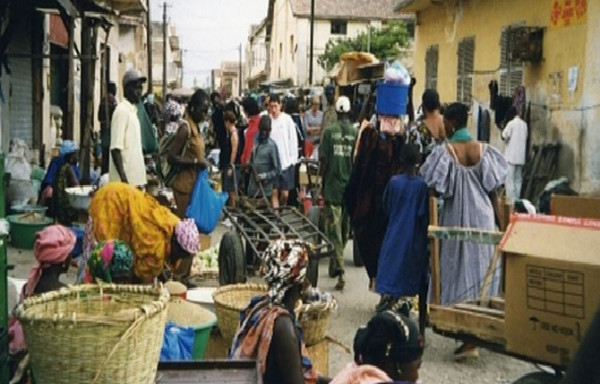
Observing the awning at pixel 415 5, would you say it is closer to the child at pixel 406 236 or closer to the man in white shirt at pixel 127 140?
the man in white shirt at pixel 127 140

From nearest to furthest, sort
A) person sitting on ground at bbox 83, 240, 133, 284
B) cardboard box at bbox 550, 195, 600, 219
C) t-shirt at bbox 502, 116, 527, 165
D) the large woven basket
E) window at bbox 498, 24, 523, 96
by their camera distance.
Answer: the large woven basket, cardboard box at bbox 550, 195, 600, 219, person sitting on ground at bbox 83, 240, 133, 284, t-shirt at bbox 502, 116, 527, 165, window at bbox 498, 24, 523, 96

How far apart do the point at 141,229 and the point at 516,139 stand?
976 centimetres

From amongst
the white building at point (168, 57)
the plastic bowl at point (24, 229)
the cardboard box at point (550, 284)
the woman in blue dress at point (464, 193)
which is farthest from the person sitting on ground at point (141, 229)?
the white building at point (168, 57)

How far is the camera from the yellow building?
41.2 ft

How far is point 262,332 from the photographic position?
3736 mm

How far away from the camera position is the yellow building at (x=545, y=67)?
41.2ft

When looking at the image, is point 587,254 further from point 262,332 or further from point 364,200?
point 364,200

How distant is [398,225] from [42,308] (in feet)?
12.9

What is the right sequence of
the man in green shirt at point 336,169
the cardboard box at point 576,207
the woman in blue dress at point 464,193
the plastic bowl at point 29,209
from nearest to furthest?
1. the cardboard box at point 576,207
2. the woman in blue dress at point 464,193
3. the man in green shirt at point 336,169
4. the plastic bowl at point 29,209

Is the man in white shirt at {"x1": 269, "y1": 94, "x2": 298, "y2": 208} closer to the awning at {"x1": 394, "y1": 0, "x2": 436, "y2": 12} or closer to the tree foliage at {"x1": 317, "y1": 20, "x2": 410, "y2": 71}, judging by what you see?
the awning at {"x1": 394, "y1": 0, "x2": 436, "y2": 12}

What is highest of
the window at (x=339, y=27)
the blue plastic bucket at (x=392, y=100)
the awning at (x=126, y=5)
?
the window at (x=339, y=27)

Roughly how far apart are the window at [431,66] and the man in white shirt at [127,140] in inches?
569

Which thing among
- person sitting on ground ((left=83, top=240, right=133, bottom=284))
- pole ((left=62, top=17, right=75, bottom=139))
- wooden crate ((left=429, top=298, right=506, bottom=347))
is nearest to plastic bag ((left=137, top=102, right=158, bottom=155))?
pole ((left=62, top=17, right=75, bottom=139))

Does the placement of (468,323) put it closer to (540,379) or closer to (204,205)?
(540,379)
